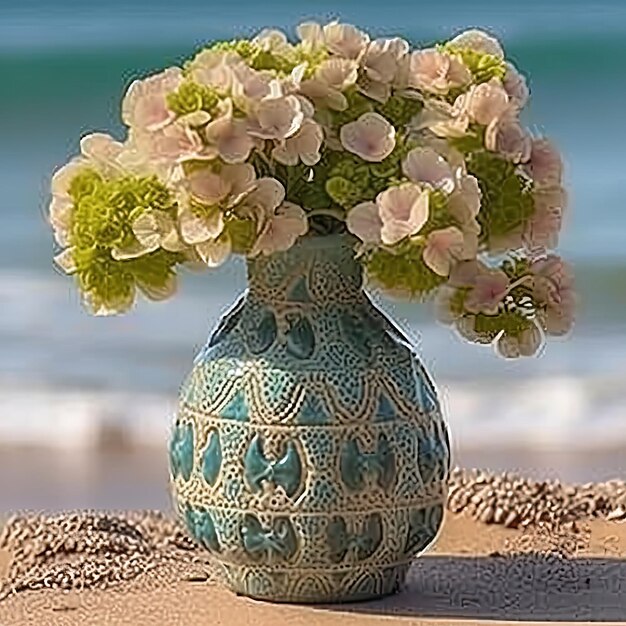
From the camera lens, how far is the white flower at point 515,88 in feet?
8.01

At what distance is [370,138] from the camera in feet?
7.78

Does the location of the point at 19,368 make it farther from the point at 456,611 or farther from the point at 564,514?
the point at 456,611

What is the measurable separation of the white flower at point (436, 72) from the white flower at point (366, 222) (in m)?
0.18

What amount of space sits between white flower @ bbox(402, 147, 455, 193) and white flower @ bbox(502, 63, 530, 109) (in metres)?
0.15

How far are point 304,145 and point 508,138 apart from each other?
24 cm

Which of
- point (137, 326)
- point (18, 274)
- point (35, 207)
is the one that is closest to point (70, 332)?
point (137, 326)

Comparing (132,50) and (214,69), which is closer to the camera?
(214,69)

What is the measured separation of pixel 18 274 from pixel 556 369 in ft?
7.33

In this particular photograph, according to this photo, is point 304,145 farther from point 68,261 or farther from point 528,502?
point 528,502

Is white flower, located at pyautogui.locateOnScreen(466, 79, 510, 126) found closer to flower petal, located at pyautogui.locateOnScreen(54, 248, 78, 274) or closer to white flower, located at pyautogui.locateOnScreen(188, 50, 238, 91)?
white flower, located at pyautogui.locateOnScreen(188, 50, 238, 91)

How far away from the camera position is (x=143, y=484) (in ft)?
15.0

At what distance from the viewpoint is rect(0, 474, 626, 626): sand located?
2.48m

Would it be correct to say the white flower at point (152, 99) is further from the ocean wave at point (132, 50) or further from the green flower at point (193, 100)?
the ocean wave at point (132, 50)

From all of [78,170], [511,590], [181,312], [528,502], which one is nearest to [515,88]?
[78,170]
